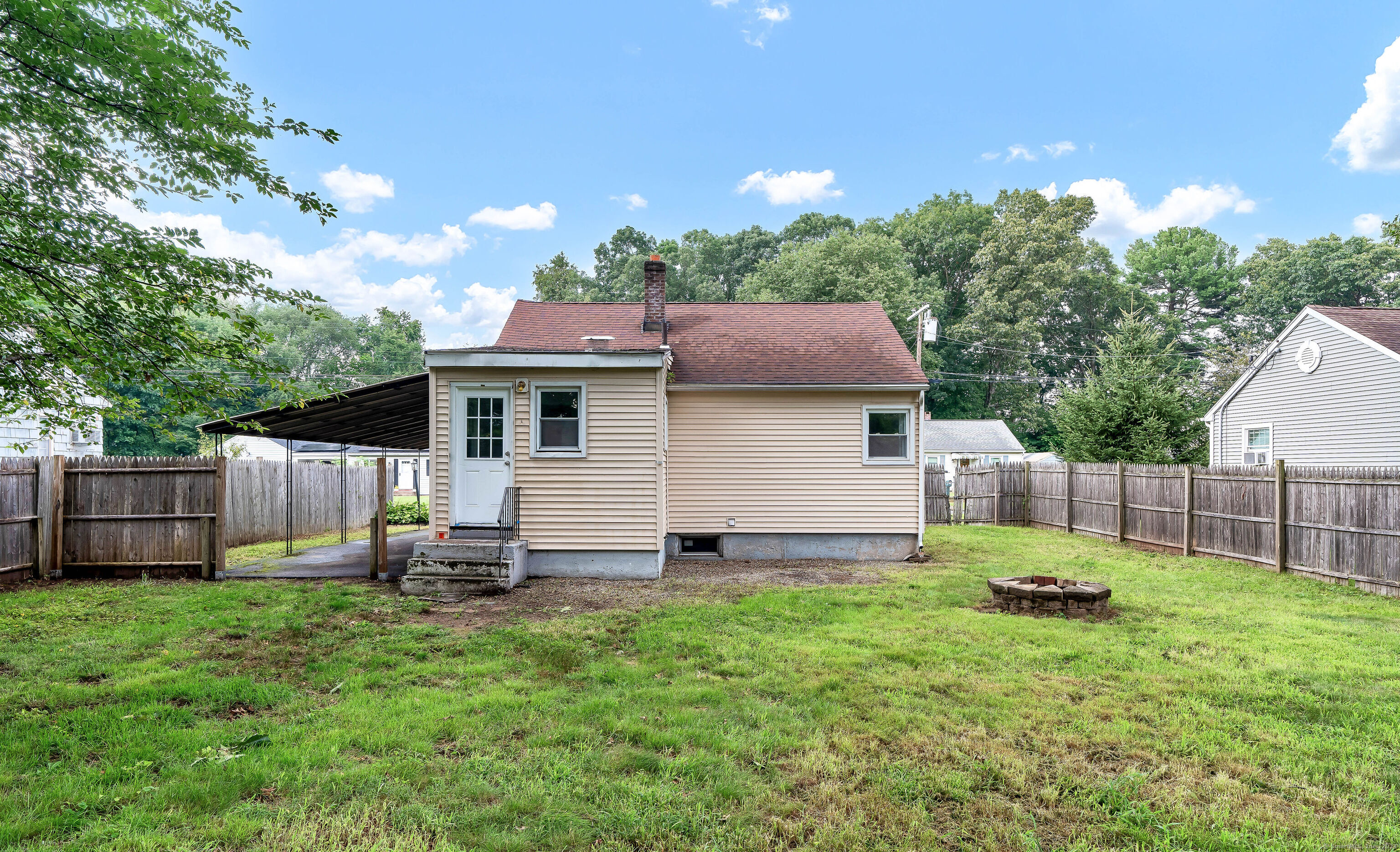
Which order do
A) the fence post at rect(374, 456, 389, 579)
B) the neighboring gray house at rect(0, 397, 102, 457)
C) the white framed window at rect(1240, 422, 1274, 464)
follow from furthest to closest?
the white framed window at rect(1240, 422, 1274, 464), the neighboring gray house at rect(0, 397, 102, 457), the fence post at rect(374, 456, 389, 579)

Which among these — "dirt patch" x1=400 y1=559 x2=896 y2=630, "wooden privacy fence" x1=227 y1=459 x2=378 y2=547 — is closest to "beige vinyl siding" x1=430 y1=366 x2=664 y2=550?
"dirt patch" x1=400 y1=559 x2=896 y2=630

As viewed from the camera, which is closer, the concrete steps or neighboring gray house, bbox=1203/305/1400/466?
the concrete steps

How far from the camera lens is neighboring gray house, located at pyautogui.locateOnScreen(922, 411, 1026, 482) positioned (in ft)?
125

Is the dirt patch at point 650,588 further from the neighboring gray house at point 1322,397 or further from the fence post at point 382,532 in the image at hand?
the neighboring gray house at point 1322,397

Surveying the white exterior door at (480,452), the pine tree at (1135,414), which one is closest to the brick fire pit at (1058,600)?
the white exterior door at (480,452)

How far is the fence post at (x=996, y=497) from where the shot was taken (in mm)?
18578

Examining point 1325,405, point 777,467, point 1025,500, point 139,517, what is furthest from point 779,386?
point 1325,405

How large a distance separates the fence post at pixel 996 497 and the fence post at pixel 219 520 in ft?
58.1

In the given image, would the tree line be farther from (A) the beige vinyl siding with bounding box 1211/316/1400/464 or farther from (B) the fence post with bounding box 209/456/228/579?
(B) the fence post with bounding box 209/456/228/579

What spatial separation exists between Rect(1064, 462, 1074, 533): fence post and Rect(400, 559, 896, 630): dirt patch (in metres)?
7.48

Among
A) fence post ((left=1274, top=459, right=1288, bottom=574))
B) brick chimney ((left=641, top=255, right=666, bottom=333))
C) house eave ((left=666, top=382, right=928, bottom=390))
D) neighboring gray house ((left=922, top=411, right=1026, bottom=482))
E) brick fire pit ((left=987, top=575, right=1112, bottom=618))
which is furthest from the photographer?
neighboring gray house ((left=922, top=411, right=1026, bottom=482))

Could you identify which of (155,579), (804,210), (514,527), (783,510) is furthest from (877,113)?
(155,579)

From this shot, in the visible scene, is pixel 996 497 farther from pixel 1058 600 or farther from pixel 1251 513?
pixel 1058 600

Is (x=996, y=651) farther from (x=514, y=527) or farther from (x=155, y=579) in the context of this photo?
(x=155, y=579)
